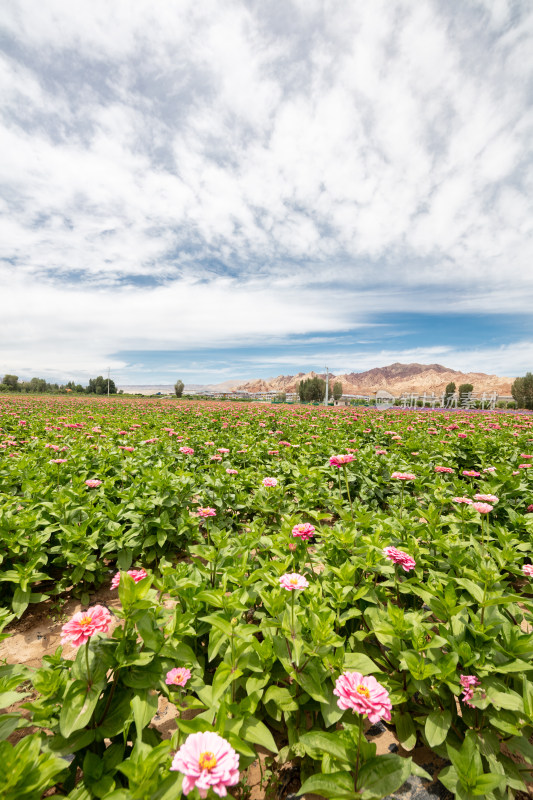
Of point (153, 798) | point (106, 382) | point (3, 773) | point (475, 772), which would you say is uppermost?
point (106, 382)

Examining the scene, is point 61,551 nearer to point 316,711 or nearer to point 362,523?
point 316,711

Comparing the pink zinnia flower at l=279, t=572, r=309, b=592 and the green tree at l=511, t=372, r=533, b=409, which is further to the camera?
the green tree at l=511, t=372, r=533, b=409

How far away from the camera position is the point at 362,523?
3395 millimetres

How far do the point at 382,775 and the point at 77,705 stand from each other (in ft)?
4.51

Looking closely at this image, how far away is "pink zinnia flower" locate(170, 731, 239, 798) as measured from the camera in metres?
1.05

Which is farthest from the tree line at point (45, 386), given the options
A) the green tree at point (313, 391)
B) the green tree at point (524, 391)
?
the green tree at point (524, 391)

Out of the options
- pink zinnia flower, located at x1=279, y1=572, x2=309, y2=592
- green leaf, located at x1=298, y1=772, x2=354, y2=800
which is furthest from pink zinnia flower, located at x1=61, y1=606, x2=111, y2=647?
green leaf, located at x1=298, y1=772, x2=354, y2=800

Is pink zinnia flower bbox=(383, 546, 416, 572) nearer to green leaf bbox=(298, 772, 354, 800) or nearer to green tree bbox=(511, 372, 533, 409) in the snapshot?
green leaf bbox=(298, 772, 354, 800)

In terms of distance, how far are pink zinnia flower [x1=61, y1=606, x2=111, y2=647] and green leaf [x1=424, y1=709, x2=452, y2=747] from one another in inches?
68.2

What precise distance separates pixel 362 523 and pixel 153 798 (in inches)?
102

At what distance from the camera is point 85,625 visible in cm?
151

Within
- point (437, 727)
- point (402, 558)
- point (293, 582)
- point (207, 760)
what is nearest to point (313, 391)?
point (402, 558)

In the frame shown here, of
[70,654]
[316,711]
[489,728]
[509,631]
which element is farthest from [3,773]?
[509,631]

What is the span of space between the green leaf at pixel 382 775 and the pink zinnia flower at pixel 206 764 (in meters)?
0.70
